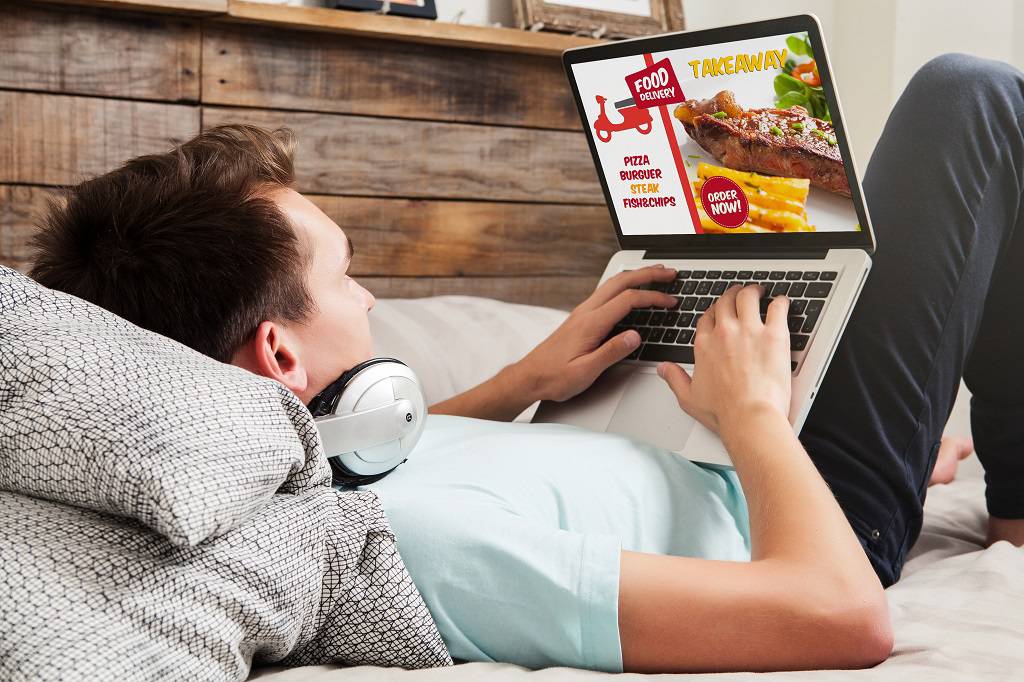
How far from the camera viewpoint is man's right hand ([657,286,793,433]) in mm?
910

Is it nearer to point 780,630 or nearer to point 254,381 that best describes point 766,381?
point 780,630

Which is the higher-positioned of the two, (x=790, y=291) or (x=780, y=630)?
(x=790, y=291)

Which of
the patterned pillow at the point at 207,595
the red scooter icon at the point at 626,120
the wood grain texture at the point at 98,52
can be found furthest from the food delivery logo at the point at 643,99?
the wood grain texture at the point at 98,52

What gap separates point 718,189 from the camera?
1.13 meters

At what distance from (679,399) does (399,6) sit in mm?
1093

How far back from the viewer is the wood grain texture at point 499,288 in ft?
6.25

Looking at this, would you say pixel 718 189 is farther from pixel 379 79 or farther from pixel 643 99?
pixel 379 79

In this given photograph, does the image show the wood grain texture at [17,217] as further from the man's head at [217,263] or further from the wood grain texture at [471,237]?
the man's head at [217,263]

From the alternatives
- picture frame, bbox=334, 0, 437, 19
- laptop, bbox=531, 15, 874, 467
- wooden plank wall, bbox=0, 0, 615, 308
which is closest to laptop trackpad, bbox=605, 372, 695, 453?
laptop, bbox=531, 15, 874, 467

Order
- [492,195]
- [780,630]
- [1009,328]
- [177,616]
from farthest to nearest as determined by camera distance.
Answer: [492,195]
[1009,328]
[780,630]
[177,616]

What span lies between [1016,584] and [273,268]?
29.0 inches

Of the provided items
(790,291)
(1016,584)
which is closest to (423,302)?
(790,291)

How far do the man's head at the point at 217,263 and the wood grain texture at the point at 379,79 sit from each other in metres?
0.89

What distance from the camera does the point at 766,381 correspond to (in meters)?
0.92
